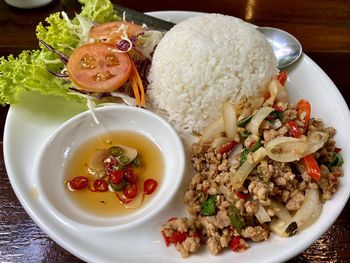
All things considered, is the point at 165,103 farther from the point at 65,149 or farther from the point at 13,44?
the point at 13,44

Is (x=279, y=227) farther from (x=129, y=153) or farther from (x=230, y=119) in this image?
(x=129, y=153)

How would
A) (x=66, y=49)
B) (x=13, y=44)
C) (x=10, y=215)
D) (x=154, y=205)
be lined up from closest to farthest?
(x=154, y=205)
(x=10, y=215)
(x=66, y=49)
(x=13, y=44)

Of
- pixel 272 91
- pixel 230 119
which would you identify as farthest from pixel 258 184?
pixel 272 91

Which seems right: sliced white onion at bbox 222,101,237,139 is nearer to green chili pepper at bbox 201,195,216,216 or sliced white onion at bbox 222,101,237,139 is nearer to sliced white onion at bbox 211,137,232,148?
sliced white onion at bbox 211,137,232,148

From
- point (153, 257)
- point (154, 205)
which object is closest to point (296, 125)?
point (154, 205)

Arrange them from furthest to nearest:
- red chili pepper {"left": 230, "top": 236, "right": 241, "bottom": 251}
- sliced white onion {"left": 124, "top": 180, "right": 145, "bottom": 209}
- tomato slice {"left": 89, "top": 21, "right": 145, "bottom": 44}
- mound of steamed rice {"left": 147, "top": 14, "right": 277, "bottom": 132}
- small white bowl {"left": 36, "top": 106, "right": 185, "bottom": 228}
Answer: tomato slice {"left": 89, "top": 21, "right": 145, "bottom": 44}, mound of steamed rice {"left": 147, "top": 14, "right": 277, "bottom": 132}, sliced white onion {"left": 124, "top": 180, "right": 145, "bottom": 209}, small white bowl {"left": 36, "top": 106, "right": 185, "bottom": 228}, red chili pepper {"left": 230, "top": 236, "right": 241, "bottom": 251}

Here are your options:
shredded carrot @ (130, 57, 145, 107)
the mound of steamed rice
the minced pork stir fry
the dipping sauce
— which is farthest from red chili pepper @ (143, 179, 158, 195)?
shredded carrot @ (130, 57, 145, 107)
